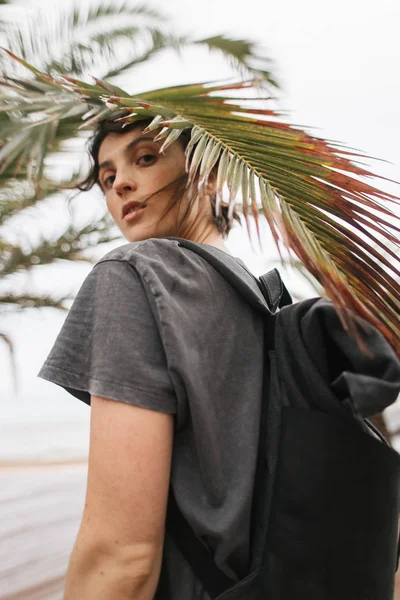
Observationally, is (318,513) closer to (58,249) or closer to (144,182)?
(144,182)

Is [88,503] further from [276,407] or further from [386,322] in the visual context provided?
[386,322]

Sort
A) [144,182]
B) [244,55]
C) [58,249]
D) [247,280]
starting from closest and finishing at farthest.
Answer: [247,280]
[144,182]
[244,55]
[58,249]

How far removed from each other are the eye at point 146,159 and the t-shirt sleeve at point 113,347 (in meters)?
0.36

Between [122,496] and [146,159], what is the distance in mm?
678

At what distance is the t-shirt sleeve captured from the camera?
78cm

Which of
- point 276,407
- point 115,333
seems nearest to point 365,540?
point 276,407

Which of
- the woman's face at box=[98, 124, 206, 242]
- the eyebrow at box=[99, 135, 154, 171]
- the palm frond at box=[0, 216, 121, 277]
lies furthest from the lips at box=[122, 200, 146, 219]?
the palm frond at box=[0, 216, 121, 277]

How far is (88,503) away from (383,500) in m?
0.42

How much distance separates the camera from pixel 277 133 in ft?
3.43

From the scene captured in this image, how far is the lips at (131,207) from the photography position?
1.15 m

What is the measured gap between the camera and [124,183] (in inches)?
45.4

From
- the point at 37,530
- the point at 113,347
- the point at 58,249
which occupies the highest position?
the point at 113,347

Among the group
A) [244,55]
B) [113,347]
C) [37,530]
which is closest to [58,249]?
[244,55]

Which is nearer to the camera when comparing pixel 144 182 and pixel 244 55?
pixel 144 182
